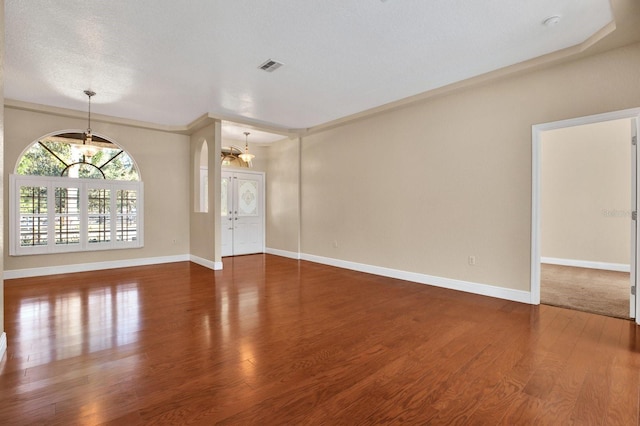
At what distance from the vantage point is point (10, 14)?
9.46ft

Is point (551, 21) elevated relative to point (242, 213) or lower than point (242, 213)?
elevated

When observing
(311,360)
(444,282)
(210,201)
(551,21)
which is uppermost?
(551,21)

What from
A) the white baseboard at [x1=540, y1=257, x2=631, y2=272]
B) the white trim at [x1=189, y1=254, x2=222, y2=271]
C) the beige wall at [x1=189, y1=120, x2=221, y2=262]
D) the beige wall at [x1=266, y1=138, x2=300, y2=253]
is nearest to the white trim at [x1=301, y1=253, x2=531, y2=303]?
the beige wall at [x1=266, y1=138, x2=300, y2=253]

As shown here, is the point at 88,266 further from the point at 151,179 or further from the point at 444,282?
the point at 444,282

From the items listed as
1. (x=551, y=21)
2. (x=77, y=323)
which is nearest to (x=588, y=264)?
(x=551, y=21)

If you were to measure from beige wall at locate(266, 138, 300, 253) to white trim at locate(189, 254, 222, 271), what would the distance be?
6.62 feet

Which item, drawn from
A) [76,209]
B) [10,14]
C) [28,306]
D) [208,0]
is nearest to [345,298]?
[208,0]

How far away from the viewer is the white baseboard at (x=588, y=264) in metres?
5.90

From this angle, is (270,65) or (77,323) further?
(270,65)

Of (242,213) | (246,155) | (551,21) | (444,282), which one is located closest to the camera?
(551,21)

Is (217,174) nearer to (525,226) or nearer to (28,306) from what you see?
(28,306)

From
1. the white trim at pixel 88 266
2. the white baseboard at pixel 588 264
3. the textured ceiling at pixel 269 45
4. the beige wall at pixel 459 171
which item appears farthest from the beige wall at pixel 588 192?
the white trim at pixel 88 266

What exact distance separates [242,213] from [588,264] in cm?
770

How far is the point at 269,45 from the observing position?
3.42 meters
